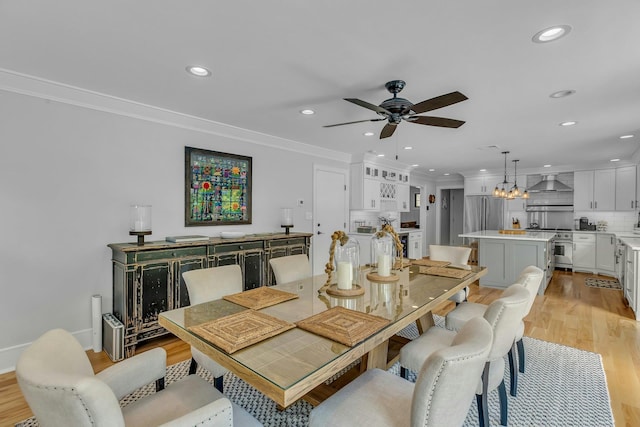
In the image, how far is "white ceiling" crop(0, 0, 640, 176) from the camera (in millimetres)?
1736

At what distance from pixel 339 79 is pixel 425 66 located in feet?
2.19

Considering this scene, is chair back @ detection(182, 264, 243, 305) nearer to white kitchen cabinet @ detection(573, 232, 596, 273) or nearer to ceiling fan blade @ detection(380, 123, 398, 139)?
ceiling fan blade @ detection(380, 123, 398, 139)

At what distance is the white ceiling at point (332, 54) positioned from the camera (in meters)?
1.74

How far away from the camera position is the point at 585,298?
4.87 metres

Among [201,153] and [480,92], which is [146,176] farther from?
[480,92]

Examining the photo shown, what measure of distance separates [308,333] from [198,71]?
84.7 inches

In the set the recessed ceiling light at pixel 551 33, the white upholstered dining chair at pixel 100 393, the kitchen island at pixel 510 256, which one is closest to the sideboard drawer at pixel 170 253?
the white upholstered dining chair at pixel 100 393

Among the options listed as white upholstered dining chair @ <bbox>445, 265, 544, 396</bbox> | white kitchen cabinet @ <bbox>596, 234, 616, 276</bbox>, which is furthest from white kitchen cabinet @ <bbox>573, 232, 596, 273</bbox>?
white upholstered dining chair @ <bbox>445, 265, 544, 396</bbox>

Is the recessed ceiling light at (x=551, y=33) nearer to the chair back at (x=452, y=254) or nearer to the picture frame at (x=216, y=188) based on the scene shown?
the chair back at (x=452, y=254)

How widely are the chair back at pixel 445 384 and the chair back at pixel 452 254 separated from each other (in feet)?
8.07

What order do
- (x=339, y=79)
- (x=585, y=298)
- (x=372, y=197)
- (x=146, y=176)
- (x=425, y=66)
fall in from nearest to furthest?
(x=425, y=66), (x=339, y=79), (x=146, y=176), (x=585, y=298), (x=372, y=197)

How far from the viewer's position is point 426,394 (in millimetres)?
1091

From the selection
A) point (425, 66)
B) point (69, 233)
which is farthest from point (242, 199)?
point (425, 66)

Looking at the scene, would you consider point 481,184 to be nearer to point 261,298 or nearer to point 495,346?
point 495,346
